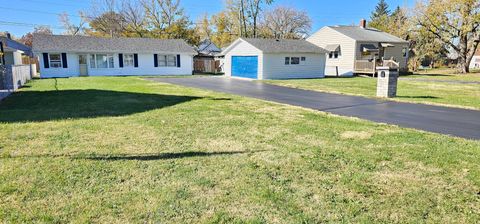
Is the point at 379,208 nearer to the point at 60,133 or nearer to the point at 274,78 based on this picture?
the point at 60,133

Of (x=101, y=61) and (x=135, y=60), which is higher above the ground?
(x=135, y=60)

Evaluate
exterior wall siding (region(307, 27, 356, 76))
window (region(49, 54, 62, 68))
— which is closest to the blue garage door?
exterior wall siding (region(307, 27, 356, 76))

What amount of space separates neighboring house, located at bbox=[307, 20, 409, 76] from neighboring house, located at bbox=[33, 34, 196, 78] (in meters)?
14.0

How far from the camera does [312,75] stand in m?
28.2

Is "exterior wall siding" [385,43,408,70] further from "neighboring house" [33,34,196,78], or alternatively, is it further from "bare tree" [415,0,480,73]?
"neighboring house" [33,34,196,78]

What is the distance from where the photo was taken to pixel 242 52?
27219 mm

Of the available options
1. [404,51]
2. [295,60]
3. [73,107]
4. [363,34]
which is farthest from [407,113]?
[404,51]

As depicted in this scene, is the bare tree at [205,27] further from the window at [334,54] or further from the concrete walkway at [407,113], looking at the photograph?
the concrete walkway at [407,113]

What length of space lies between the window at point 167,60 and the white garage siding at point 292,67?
1127cm

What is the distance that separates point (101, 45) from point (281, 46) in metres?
16.0

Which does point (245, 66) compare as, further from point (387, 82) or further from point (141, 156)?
point (141, 156)

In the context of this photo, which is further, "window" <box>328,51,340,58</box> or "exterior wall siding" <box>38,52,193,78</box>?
"window" <box>328,51,340,58</box>

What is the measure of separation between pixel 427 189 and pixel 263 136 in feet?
10.4

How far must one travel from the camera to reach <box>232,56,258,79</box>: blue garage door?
25.8 meters
